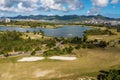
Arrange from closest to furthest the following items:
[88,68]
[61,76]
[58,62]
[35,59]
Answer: [61,76]
[88,68]
[58,62]
[35,59]

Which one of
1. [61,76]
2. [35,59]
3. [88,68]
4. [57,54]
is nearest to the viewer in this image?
[61,76]

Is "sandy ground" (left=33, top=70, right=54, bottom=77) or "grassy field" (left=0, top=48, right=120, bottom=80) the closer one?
"grassy field" (left=0, top=48, right=120, bottom=80)

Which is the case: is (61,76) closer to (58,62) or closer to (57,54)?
→ (58,62)

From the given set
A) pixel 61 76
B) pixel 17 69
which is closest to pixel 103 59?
pixel 61 76

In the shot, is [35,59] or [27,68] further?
[35,59]

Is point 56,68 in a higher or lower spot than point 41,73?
higher

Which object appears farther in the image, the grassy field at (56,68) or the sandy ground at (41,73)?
the sandy ground at (41,73)

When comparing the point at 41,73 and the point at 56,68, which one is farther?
the point at 56,68

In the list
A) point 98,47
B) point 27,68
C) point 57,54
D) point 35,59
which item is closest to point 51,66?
point 27,68
